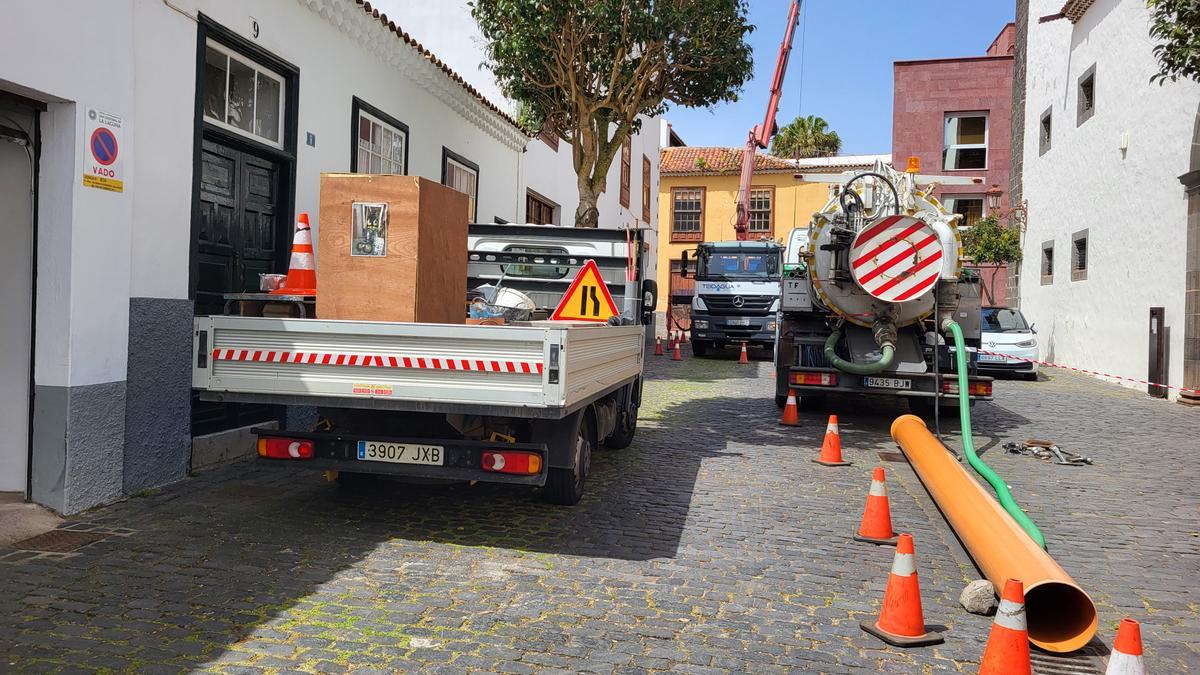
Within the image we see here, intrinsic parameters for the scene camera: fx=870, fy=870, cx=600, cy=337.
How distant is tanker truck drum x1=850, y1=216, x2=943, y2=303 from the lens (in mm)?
9453

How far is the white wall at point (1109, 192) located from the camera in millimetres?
14555

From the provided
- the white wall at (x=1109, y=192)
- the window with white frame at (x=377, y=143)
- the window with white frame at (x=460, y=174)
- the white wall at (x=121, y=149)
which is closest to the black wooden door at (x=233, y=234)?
the white wall at (x=121, y=149)

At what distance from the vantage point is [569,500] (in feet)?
19.9

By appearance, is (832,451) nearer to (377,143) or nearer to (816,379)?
(816,379)

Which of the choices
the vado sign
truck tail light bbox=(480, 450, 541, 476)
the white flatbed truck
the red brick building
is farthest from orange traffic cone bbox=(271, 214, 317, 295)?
the red brick building

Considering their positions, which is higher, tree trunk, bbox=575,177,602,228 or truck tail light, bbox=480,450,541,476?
tree trunk, bbox=575,177,602,228

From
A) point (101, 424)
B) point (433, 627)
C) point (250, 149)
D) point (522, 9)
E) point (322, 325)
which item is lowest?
point (433, 627)

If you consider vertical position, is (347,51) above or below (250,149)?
above

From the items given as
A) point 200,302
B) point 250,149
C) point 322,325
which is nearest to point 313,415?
point 200,302

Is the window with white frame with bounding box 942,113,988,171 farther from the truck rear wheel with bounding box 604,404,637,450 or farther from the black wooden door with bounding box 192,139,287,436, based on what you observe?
the black wooden door with bounding box 192,139,287,436

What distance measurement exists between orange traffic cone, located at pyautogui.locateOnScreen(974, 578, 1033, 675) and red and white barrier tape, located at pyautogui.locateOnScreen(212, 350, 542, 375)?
2536 millimetres

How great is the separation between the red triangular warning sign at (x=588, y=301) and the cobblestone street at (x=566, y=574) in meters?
1.33

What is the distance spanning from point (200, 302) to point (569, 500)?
355cm

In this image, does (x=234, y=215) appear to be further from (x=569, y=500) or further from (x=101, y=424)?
(x=569, y=500)
